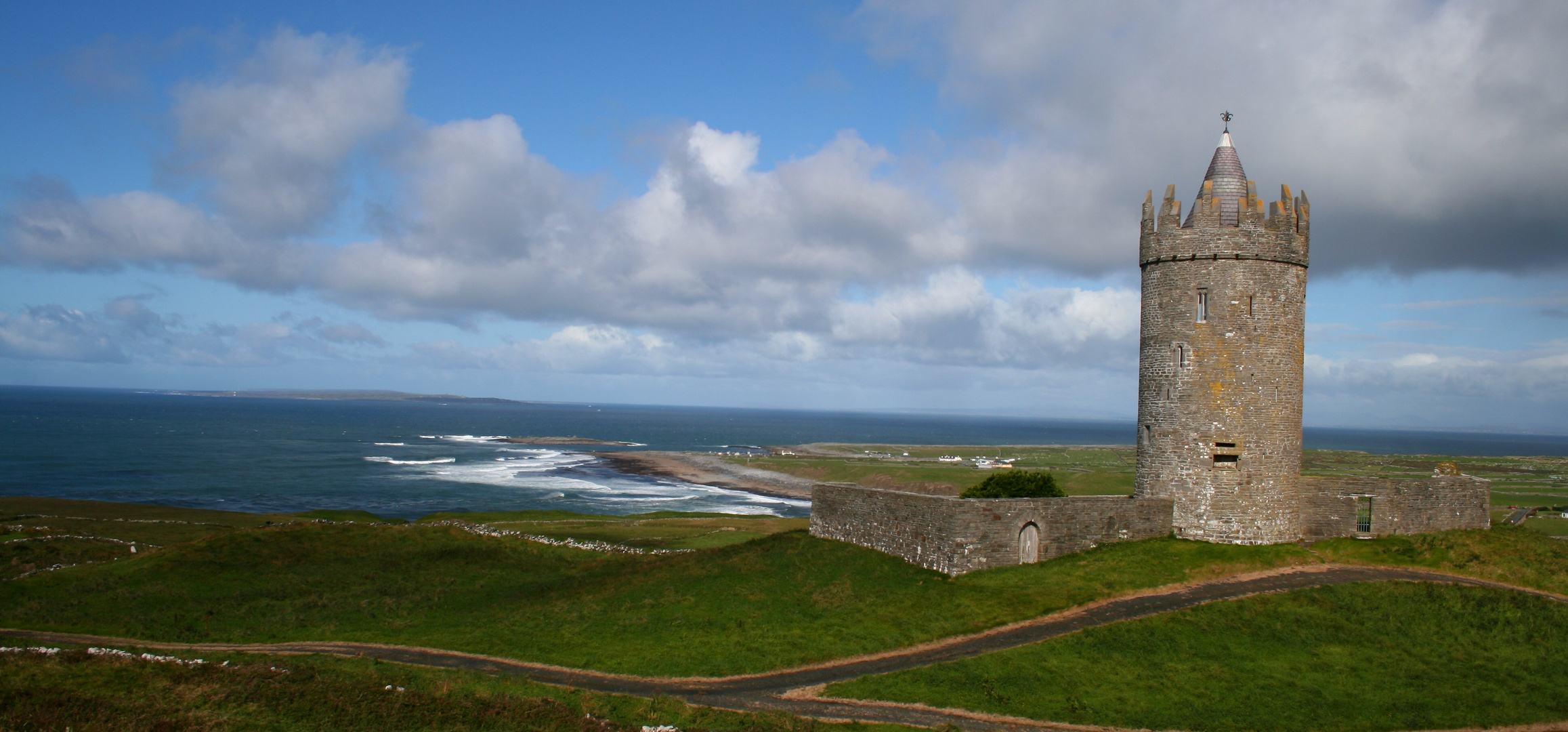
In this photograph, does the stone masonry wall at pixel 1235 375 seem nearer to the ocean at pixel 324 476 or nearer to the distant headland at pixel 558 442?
the ocean at pixel 324 476

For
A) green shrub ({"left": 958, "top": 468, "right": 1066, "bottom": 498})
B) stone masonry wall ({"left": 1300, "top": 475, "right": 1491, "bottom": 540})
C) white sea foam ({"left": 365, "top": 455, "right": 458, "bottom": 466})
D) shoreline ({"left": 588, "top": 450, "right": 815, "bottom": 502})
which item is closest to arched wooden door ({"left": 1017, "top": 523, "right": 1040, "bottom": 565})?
green shrub ({"left": 958, "top": 468, "right": 1066, "bottom": 498})

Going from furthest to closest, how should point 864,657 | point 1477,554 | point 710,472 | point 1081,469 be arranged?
point 710,472 < point 1081,469 < point 1477,554 < point 864,657

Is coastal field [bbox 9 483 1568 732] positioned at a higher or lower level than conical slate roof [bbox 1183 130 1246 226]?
lower

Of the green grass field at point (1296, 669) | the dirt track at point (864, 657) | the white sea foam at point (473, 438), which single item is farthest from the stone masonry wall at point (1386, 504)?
the white sea foam at point (473, 438)

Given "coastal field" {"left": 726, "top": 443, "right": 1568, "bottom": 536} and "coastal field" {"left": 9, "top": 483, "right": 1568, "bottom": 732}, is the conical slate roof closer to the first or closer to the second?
"coastal field" {"left": 9, "top": 483, "right": 1568, "bottom": 732}

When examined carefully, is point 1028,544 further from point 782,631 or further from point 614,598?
point 614,598

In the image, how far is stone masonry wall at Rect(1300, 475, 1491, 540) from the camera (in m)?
24.2

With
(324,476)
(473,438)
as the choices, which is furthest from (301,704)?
(473,438)

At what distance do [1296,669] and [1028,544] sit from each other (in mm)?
7279

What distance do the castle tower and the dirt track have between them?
2467 millimetres

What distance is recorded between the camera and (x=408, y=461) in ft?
367

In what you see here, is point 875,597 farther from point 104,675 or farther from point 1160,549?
point 104,675

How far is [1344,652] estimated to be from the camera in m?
17.3

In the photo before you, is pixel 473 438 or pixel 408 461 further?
pixel 473 438
